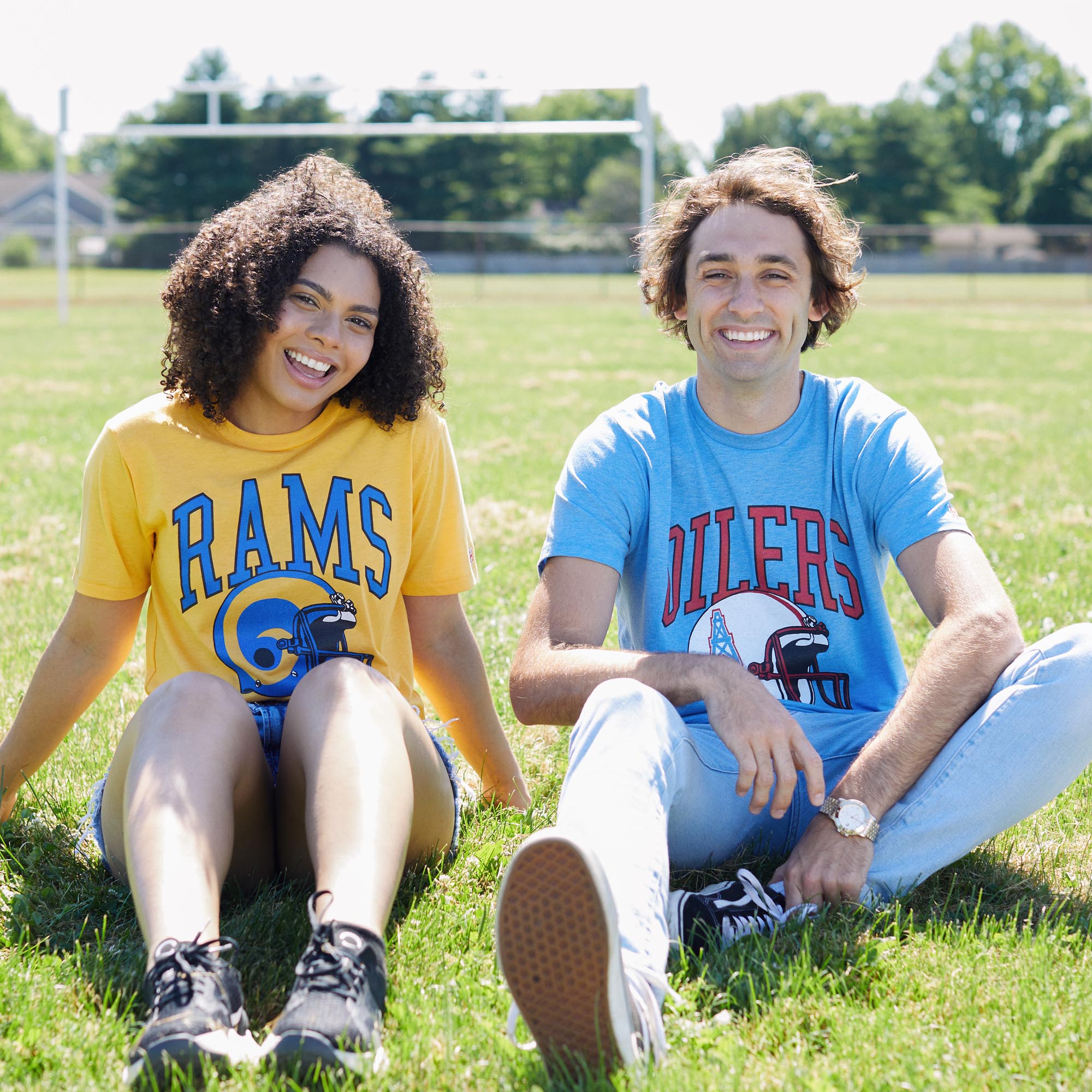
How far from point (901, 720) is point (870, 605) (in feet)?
1.29

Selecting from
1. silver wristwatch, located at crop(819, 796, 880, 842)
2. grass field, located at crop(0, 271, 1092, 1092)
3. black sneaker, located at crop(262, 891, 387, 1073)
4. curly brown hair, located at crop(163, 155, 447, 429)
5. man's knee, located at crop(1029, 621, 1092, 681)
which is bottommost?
grass field, located at crop(0, 271, 1092, 1092)

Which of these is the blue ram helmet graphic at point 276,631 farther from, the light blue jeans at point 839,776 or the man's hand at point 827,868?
the man's hand at point 827,868

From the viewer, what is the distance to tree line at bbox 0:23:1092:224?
56344 millimetres

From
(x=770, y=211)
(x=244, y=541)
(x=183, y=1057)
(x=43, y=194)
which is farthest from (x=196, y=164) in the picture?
(x=183, y=1057)

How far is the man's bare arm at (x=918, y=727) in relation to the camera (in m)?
2.38

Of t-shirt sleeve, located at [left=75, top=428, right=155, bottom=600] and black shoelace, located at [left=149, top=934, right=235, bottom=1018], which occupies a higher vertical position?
t-shirt sleeve, located at [left=75, top=428, right=155, bottom=600]

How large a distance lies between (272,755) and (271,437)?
2.16 feet

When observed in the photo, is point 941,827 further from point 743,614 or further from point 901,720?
point 743,614

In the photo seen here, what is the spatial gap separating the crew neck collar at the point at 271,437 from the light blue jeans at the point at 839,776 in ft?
2.78

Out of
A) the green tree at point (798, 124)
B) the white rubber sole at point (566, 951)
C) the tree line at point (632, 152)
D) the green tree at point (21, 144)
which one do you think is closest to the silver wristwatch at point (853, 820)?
the white rubber sole at point (566, 951)

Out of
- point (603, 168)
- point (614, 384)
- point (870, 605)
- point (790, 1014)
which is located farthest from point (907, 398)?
point (603, 168)

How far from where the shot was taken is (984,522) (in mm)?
6328

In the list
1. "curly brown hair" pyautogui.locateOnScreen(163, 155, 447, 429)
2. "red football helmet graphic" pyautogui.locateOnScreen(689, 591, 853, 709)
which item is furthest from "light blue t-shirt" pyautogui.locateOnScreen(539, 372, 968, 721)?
"curly brown hair" pyautogui.locateOnScreen(163, 155, 447, 429)

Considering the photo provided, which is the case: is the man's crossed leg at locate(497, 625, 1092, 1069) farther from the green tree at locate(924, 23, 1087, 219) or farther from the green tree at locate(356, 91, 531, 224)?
the green tree at locate(924, 23, 1087, 219)
